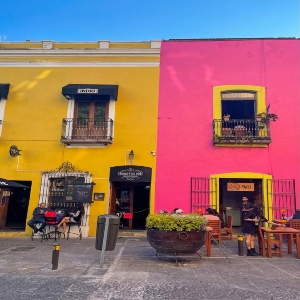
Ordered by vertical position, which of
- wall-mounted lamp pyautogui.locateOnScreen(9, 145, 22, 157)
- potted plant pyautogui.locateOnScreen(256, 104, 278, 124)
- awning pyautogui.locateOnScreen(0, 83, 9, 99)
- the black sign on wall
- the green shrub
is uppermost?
awning pyautogui.locateOnScreen(0, 83, 9, 99)

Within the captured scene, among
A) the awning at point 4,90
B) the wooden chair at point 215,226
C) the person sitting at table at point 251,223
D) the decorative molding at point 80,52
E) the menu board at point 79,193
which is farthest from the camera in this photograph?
the decorative molding at point 80,52

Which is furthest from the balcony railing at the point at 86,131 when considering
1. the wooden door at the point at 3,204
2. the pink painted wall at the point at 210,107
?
the wooden door at the point at 3,204

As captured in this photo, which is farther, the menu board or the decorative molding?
the decorative molding

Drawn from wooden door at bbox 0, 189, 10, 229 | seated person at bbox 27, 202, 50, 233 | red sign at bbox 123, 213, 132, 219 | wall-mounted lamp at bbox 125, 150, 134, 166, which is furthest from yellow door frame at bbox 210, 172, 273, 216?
wooden door at bbox 0, 189, 10, 229

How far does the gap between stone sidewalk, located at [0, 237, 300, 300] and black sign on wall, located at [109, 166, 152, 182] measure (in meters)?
3.80

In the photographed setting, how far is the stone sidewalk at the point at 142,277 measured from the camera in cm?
432

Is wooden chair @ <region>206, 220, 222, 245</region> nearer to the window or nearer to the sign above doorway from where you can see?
the sign above doorway

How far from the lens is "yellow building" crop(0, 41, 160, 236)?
1129 cm

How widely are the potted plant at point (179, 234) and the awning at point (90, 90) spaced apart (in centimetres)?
679

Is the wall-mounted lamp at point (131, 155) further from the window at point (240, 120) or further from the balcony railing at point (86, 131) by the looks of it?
the window at point (240, 120)

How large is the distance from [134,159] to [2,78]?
22.7 ft

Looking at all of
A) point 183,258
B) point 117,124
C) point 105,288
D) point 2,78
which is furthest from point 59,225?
point 2,78

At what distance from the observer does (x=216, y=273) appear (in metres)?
5.56

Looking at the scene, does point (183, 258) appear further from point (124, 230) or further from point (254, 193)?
point (254, 193)
